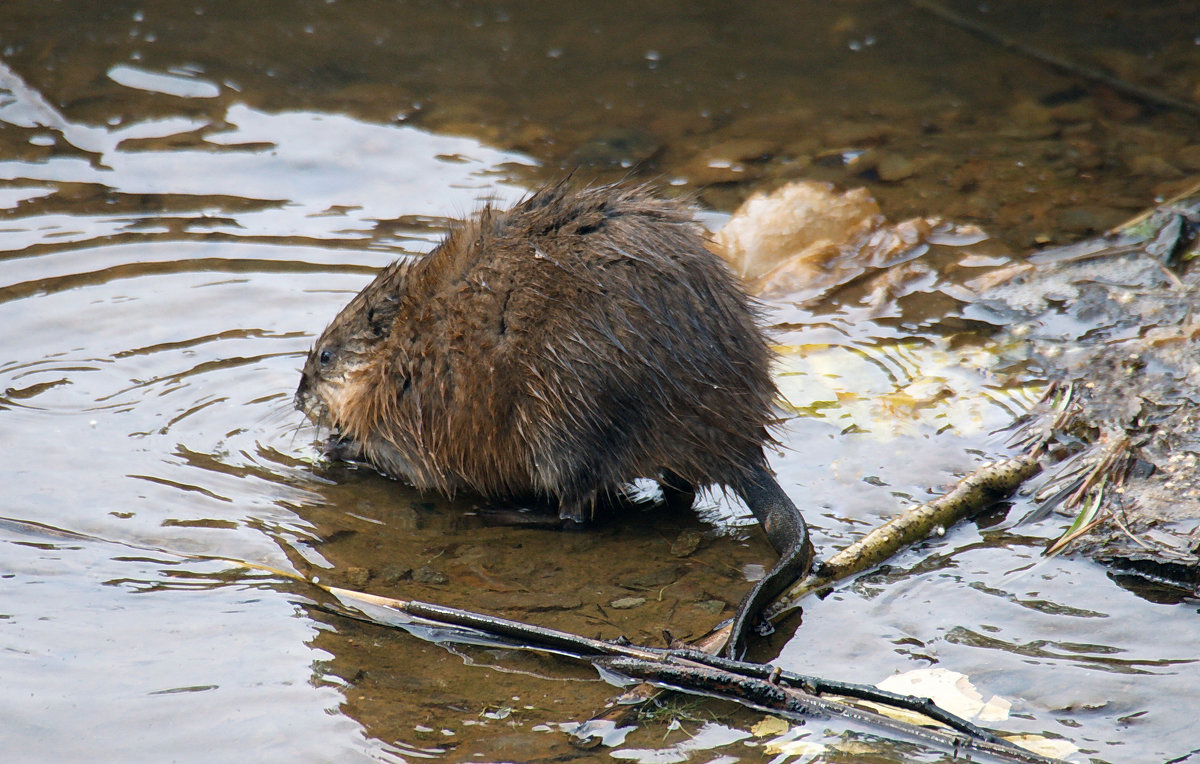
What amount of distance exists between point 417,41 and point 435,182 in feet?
5.85

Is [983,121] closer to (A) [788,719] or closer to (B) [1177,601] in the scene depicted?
(B) [1177,601]

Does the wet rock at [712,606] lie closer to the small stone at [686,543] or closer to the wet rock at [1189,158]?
the small stone at [686,543]

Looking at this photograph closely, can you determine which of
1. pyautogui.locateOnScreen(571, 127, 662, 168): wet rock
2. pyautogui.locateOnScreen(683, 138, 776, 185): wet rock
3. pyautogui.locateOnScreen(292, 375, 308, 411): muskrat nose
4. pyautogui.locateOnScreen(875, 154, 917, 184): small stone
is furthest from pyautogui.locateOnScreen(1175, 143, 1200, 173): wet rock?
pyautogui.locateOnScreen(292, 375, 308, 411): muskrat nose

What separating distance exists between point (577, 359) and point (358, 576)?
0.87 m

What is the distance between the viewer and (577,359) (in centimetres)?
323

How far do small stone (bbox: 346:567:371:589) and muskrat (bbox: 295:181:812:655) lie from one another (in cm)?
48

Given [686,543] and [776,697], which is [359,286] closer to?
[686,543]

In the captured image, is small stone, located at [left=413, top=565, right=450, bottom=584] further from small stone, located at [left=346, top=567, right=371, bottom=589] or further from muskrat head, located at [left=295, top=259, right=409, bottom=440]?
muskrat head, located at [left=295, top=259, right=409, bottom=440]

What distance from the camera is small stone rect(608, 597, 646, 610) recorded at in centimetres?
308

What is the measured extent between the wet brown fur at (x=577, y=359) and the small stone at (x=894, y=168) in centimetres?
245

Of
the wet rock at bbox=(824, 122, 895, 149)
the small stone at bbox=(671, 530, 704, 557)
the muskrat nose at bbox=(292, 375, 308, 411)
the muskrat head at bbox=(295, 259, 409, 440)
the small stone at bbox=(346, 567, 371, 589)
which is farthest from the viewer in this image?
the wet rock at bbox=(824, 122, 895, 149)

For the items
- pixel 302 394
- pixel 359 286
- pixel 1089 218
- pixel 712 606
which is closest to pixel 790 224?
pixel 1089 218

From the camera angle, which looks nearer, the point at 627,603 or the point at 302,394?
the point at 627,603

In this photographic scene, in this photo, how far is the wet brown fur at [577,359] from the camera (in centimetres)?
326
